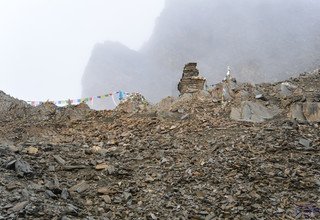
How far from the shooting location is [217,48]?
80.3 meters

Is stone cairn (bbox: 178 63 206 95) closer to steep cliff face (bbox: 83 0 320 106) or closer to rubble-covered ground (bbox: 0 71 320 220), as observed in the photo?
rubble-covered ground (bbox: 0 71 320 220)

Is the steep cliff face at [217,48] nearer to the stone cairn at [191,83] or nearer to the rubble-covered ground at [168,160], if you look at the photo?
the stone cairn at [191,83]

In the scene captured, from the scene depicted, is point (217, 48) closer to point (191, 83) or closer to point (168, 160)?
point (191, 83)

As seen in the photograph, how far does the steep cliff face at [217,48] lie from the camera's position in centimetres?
6981

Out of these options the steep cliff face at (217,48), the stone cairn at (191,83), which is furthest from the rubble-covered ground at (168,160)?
the steep cliff face at (217,48)

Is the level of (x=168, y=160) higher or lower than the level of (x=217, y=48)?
lower

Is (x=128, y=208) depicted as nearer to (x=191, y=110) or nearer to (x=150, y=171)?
(x=150, y=171)

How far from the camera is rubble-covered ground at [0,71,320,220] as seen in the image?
836cm

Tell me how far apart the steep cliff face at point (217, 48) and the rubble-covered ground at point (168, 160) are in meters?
51.2

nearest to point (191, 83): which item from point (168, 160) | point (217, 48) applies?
point (168, 160)

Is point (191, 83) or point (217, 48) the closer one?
point (191, 83)

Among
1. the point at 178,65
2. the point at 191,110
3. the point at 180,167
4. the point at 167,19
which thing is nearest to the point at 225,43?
the point at 178,65

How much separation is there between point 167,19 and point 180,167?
318 ft

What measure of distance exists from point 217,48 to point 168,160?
235 ft
